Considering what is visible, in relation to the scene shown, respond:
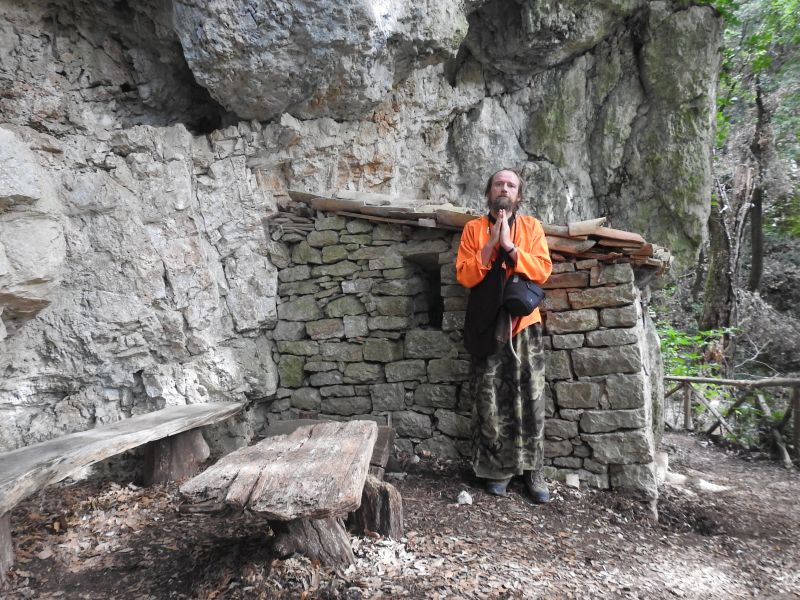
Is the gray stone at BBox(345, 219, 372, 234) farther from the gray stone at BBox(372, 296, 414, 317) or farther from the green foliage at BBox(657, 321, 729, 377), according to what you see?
the green foliage at BBox(657, 321, 729, 377)

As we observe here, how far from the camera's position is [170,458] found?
3.47 meters

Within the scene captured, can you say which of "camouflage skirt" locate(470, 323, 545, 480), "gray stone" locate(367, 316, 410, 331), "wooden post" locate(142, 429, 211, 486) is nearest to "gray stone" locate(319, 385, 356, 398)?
"gray stone" locate(367, 316, 410, 331)

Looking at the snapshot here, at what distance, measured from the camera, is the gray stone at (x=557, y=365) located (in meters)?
3.46

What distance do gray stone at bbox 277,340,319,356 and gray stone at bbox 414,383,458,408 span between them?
1.06 metres

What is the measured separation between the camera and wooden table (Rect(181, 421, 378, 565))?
5.92ft

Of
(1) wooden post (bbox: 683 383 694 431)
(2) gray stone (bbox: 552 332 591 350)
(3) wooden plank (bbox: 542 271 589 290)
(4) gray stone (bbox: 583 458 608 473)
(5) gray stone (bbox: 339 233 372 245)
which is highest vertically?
(5) gray stone (bbox: 339 233 372 245)

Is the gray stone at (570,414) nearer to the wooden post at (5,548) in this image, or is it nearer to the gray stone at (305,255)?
the gray stone at (305,255)

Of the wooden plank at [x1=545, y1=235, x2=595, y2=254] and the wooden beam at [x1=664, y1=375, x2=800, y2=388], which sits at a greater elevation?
the wooden plank at [x1=545, y1=235, x2=595, y2=254]

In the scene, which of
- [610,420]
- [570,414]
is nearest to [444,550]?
[570,414]

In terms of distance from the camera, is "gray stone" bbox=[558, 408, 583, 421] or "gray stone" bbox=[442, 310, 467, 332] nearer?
"gray stone" bbox=[558, 408, 583, 421]

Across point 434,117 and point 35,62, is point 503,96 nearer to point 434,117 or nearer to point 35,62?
point 434,117

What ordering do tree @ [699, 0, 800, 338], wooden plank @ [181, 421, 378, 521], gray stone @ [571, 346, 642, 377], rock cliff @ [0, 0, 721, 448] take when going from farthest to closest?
tree @ [699, 0, 800, 338] → rock cliff @ [0, 0, 721, 448] → gray stone @ [571, 346, 642, 377] → wooden plank @ [181, 421, 378, 521]

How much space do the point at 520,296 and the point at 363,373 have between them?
5.83 feet

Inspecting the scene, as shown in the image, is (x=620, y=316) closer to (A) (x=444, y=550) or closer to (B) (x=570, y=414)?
(B) (x=570, y=414)
